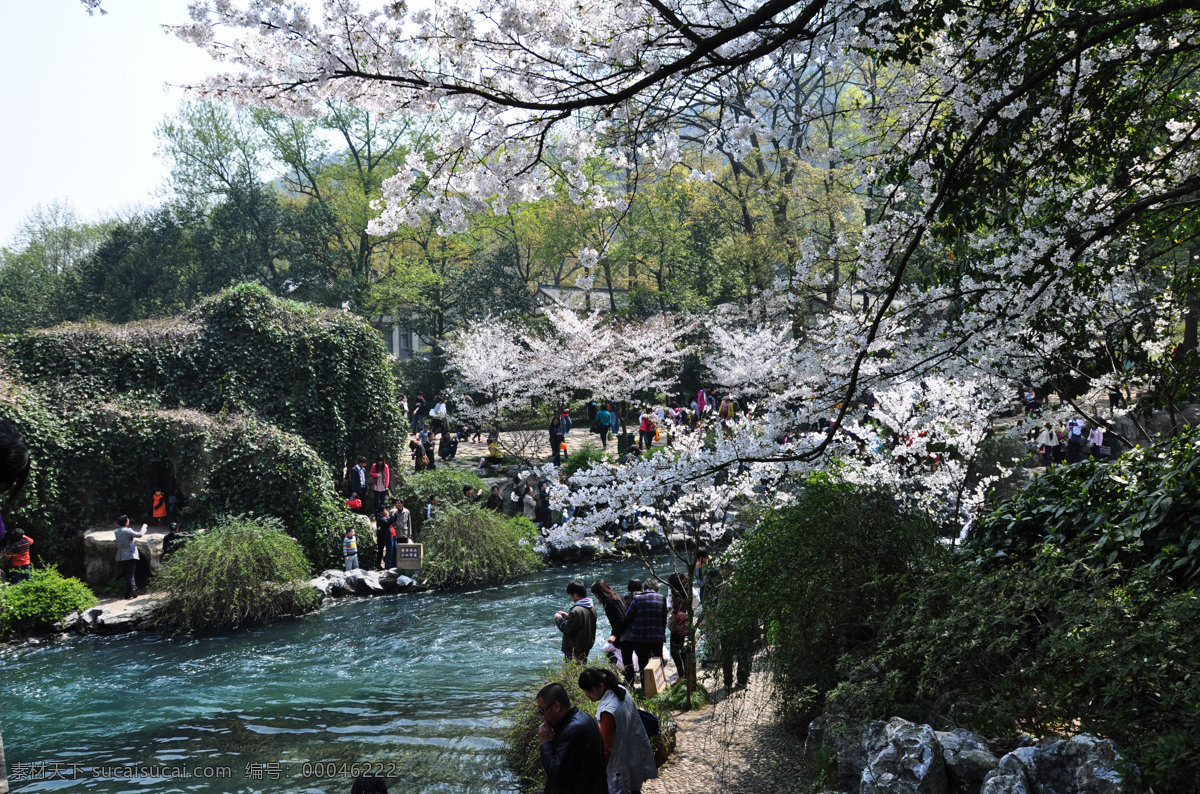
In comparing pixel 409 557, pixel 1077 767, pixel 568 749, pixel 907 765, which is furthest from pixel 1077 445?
pixel 568 749

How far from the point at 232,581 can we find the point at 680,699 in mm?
8636

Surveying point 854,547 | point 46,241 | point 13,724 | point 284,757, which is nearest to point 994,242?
point 854,547

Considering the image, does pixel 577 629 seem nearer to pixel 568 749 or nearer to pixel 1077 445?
pixel 568 749

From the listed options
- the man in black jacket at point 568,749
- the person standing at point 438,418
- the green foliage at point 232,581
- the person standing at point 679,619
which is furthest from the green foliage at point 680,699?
the person standing at point 438,418

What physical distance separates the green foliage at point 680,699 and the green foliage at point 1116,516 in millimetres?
3293

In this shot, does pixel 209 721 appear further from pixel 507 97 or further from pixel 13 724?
pixel 507 97

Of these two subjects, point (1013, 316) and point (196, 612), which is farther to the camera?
point (196, 612)

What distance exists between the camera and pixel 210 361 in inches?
694

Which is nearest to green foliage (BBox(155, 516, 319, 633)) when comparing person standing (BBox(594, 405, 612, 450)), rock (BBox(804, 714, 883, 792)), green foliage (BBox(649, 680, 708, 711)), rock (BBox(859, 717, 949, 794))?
green foliage (BBox(649, 680, 708, 711))

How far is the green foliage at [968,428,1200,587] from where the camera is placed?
466 cm

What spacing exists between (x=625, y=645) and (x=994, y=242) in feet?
17.9

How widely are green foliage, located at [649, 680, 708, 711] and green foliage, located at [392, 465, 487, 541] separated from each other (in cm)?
1046

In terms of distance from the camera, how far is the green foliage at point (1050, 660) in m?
3.46

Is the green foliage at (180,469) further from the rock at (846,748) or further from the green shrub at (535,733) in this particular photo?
the rock at (846,748)
